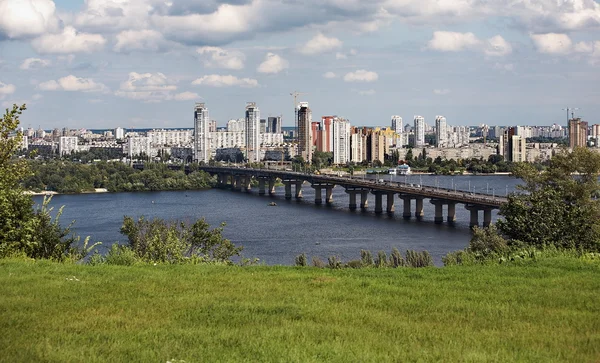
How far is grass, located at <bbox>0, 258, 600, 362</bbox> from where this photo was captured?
3.63m

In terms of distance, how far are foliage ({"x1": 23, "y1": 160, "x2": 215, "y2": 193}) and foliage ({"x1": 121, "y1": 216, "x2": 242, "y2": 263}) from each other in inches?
1534

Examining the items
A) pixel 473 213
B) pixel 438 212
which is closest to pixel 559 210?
pixel 473 213

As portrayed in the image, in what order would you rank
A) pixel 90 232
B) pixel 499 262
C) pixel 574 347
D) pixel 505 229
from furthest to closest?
pixel 90 232
pixel 505 229
pixel 499 262
pixel 574 347

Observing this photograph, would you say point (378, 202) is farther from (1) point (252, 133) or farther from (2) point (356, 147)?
(1) point (252, 133)

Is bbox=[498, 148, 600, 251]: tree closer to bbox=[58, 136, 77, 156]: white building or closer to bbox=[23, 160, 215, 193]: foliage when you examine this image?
bbox=[23, 160, 215, 193]: foliage

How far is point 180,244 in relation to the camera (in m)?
8.95

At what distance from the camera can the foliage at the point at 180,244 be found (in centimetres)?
862

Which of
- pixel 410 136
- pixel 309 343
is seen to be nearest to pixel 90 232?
pixel 309 343

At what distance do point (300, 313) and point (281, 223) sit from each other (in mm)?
28053

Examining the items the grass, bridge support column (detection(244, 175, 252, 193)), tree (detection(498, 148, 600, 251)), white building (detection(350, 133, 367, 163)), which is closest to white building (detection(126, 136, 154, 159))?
white building (detection(350, 133, 367, 163))

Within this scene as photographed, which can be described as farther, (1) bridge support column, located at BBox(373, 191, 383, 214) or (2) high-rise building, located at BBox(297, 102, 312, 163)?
(2) high-rise building, located at BBox(297, 102, 312, 163)

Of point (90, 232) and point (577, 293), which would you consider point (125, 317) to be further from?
point (90, 232)

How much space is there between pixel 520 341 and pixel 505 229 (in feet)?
28.4

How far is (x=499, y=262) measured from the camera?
251 inches
